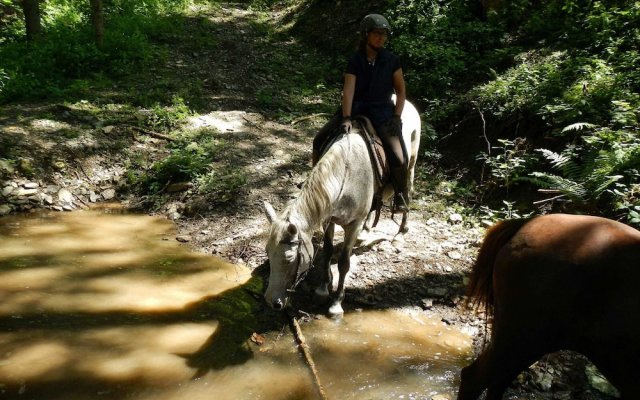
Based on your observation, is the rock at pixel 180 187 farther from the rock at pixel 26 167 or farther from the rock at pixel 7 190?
the rock at pixel 7 190

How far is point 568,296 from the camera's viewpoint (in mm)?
2523

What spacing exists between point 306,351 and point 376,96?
3.14 metres

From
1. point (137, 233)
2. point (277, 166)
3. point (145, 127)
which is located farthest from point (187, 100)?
point (137, 233)

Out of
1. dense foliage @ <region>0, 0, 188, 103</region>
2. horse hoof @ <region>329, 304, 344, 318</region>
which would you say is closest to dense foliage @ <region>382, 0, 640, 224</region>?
horse hoof @ <region>329, 304, 344, 318</region>

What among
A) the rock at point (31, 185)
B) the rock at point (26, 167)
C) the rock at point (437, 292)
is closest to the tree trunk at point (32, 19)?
the rock at point (26, 167)

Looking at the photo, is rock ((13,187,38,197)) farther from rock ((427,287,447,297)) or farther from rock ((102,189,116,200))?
rock ((427,287,447,297))

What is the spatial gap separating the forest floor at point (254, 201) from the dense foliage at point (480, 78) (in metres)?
0.53

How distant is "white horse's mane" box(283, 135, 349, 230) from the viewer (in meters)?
4.14

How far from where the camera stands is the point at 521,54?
30.4ft

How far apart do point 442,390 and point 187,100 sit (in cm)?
854

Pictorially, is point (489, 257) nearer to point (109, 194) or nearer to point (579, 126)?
point (579, 126)

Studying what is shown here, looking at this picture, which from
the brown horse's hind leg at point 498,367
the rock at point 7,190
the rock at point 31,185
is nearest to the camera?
the brown horse's hind leg at point 498,367

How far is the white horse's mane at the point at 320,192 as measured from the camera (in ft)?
13.6

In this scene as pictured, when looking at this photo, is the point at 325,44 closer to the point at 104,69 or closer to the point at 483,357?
the point at 104,69
